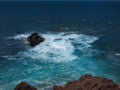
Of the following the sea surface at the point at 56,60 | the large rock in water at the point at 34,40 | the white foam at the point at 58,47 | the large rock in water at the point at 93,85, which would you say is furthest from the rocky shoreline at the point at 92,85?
the large rock in water at the point at 34,40

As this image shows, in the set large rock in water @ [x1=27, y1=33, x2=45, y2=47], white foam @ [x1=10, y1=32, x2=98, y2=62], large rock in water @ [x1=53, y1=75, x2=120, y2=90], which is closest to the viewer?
large rock in water @ [x1=53, y1=75, x2=120, y2=90]

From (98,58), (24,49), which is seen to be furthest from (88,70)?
(24,49)

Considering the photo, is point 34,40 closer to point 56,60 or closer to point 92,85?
point 56,60

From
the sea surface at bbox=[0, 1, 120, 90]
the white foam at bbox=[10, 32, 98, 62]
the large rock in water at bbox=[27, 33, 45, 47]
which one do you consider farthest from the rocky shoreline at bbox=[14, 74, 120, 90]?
the large rock in water at bbox=[27, 33, 45, 47]

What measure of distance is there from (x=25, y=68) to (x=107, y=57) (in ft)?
54.5

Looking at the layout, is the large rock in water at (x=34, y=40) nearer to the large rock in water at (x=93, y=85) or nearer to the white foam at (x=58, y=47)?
the white foam at (x=58, y=47)

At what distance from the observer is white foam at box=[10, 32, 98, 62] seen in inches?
2014

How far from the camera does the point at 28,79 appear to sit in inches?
1614

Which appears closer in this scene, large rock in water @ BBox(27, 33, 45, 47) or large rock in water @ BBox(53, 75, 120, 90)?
large rock in water @ BBox(53, 75, 120, 90)

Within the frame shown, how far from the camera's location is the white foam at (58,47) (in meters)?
51.2

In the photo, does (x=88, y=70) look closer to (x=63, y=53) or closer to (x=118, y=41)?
(x=63, y=53)

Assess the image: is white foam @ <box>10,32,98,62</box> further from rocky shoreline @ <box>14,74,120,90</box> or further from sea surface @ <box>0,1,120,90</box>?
rocky shoreline @ <box>14,74,120,90</box>

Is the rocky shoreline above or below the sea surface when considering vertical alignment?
above

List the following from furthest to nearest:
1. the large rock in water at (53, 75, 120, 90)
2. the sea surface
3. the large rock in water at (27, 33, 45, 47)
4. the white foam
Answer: the large rock in water at (27, 33, 45, 47)
the white foam
the sea surface
the large rock in water at (53, 75, 120, 90)
